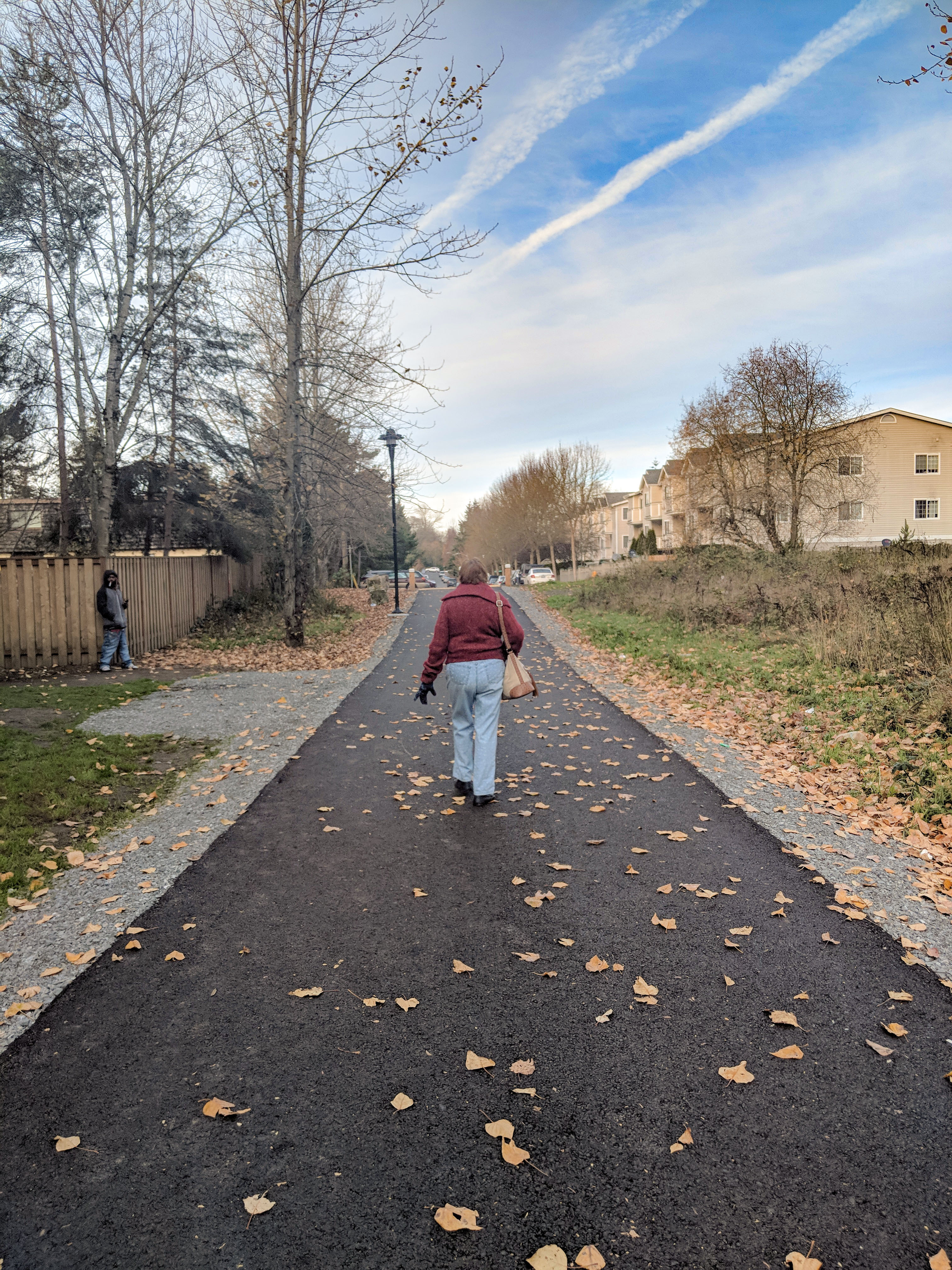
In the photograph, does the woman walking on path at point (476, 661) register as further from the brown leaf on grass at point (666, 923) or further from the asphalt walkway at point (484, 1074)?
the brown leaf on grass at point (666, 923)

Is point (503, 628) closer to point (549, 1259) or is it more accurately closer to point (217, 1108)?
point (217, 1108)

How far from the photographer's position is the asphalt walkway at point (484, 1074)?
2.13 metres

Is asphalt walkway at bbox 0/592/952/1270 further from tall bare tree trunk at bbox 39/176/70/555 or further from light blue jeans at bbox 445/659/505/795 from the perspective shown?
tall bare tree trunk at bbox 39/176/70/555

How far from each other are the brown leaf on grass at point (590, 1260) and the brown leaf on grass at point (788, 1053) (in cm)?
118

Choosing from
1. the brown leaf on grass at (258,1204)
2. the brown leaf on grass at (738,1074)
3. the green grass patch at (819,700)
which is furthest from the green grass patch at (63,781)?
the green grass patch at (819,700)

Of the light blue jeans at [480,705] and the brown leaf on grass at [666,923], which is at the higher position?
the light blue jeans at [480,705]

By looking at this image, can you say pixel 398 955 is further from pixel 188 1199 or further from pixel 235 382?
pixel 235 382

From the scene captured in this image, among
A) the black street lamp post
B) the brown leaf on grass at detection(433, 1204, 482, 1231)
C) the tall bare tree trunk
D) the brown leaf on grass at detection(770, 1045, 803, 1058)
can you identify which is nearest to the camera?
the brown leaf on grass at detection(433, 1204, 482, 1231)

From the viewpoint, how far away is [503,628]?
592cm

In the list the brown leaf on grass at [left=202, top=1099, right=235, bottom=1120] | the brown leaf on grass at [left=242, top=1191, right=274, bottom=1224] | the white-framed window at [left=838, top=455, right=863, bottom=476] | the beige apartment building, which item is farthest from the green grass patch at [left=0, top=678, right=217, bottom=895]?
the white-framed window at [left=838, top=455, right=863, bottom=476]

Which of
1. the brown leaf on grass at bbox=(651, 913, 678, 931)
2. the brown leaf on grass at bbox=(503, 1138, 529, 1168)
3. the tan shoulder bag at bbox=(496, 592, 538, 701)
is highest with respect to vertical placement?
the tan shoulder bag at bbox=(496, 592, 538, 701)

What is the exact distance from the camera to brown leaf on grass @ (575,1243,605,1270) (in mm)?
2006

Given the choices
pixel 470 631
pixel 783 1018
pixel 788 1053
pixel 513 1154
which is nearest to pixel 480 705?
pixel 470 631

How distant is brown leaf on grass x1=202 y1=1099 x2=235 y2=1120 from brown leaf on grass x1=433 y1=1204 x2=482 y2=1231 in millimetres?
860
